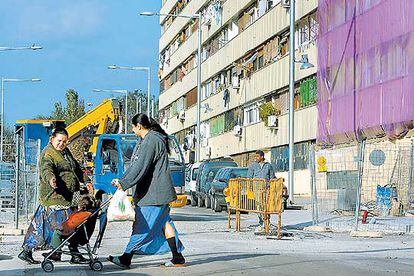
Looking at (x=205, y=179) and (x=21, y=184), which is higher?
(x=205, y=179)

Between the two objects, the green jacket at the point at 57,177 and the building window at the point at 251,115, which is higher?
the building window at the point at 251,115

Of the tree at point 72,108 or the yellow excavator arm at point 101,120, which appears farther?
the tree at point 72,108

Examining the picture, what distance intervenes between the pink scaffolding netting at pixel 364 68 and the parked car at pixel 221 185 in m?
5.12

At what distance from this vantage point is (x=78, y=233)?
1140cm

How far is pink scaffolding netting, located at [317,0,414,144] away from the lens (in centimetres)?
2959

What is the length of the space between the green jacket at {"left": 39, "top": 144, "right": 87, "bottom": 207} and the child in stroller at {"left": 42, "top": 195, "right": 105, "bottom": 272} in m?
0.23

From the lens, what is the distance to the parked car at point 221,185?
103 ft

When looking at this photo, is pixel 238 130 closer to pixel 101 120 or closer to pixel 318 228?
pixel 101 120

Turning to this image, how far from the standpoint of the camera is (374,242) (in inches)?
675

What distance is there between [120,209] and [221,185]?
20307 mm

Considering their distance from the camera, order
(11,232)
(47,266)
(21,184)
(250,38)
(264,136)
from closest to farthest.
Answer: (47,266) < (11,232) < (21,184) < (264,136) < (250,38)

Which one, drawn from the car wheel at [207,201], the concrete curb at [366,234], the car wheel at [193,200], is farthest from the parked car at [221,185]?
the concrete curb at [366,234]

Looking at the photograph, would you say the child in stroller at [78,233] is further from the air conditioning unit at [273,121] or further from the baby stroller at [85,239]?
the air conditioning unit at [273,121]

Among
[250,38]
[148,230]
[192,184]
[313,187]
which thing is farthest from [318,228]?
[250,38]
